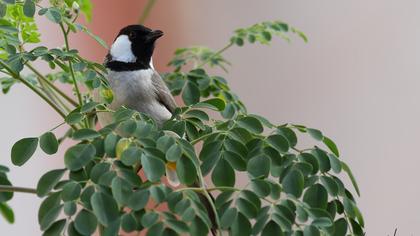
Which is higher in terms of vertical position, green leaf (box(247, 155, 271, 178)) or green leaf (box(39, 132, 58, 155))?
green leaf (box(247, 155, 271, 178))

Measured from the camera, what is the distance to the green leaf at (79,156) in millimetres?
820

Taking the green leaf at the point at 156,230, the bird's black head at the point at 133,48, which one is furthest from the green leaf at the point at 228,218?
the bird's black head at the point at 133,48

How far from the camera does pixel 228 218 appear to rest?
0.83 meters

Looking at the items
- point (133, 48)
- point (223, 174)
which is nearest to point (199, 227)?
point (223, 174)

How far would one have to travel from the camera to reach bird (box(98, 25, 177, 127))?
1.52 m

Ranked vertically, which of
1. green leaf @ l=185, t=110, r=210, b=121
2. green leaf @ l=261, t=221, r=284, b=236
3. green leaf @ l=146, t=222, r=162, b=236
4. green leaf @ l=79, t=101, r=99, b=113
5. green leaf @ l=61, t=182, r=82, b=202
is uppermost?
green leaf @ l=185, t=110, r=210, b=121

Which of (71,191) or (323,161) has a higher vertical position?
(323,161)

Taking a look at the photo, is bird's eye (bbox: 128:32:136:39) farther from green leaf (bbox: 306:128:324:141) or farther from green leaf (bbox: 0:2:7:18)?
green leaf (bbox: 306:128:324:141)

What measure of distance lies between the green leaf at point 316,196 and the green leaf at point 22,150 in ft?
1.22

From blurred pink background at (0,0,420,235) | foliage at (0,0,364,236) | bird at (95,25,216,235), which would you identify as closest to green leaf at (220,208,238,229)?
foliage at (0,0,364,236)

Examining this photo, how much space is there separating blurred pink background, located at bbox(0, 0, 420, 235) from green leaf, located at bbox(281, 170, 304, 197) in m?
1.70

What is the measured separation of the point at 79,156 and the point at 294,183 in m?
0.28

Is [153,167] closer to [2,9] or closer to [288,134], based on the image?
[288,134]

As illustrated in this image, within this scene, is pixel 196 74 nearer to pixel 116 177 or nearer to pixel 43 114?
pixel 116 177
